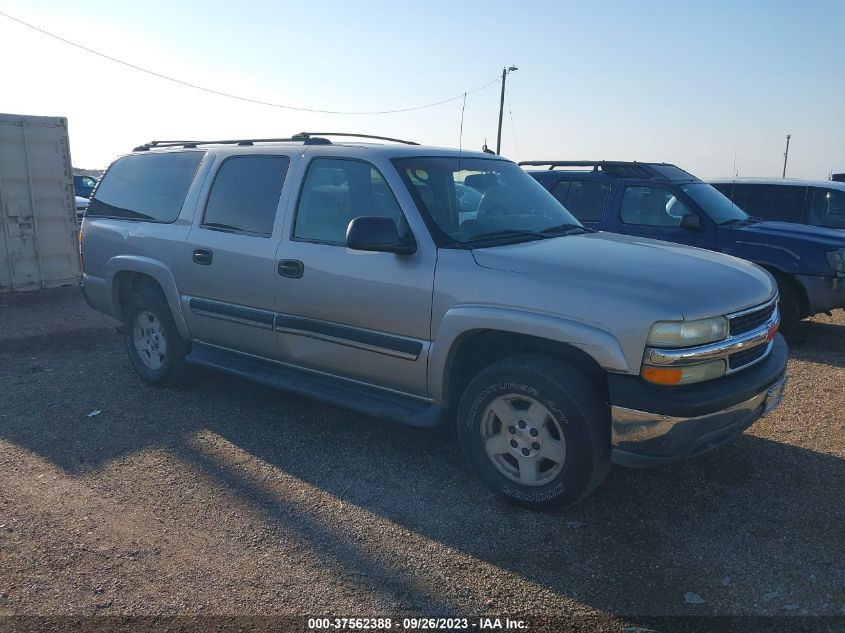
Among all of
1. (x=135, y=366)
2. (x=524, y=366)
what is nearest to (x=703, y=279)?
(x=524, y=366)

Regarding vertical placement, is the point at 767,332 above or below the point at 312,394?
above

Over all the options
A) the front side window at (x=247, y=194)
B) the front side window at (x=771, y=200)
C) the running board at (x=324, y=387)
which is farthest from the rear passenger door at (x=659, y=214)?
the running board at (x=324, y=387)

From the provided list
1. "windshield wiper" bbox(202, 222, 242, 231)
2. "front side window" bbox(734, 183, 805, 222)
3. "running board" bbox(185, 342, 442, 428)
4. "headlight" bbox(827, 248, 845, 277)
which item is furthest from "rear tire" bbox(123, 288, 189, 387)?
"front side window" bbox(734, 183, 805, 222)

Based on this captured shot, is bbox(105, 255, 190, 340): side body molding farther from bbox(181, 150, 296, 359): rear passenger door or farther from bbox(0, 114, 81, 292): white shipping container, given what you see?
bbox(0, 114, 81, 292): white shipping container

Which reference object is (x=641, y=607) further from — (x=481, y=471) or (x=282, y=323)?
(x=282, y=323)

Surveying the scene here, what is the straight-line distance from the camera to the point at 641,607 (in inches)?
115

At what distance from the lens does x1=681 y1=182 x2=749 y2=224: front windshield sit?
24.7 feet

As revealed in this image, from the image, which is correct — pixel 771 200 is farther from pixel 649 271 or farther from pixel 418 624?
pixel 418 624

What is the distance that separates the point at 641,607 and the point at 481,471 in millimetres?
1146

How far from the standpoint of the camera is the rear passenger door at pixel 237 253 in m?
4.67

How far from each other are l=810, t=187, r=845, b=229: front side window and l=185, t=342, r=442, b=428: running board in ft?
24.1

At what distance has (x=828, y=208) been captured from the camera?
29.4 feet

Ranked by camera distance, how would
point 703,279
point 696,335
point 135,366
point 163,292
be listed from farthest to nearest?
→ point 135,366 → point 163,292 → point 703,279 → point 696,335

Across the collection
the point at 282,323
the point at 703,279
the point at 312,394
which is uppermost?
the point at 703,279
